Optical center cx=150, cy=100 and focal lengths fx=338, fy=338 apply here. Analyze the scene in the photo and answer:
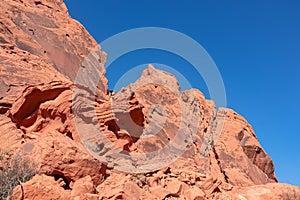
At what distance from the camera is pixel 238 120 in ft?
147

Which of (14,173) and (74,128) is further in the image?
(74,128)

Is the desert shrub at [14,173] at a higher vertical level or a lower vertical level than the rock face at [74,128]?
lower

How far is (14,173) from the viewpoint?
9.88 m

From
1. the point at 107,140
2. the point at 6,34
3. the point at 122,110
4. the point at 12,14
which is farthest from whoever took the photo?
the point at 12,14

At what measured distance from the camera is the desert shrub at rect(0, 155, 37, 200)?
9.38m

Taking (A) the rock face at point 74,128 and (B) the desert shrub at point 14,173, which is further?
(A) the rock face at point 74,128

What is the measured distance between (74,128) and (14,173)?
4452 millimetres

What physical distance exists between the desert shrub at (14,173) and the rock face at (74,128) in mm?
258

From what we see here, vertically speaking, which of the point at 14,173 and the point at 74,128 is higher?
the point at 74,128

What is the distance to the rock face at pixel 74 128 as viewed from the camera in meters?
10.9

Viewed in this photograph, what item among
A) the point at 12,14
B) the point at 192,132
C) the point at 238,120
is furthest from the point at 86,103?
the point at 238,120

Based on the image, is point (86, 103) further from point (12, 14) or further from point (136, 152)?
point (12, 14)

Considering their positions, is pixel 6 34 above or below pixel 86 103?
above

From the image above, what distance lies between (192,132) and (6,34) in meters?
23.6
